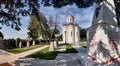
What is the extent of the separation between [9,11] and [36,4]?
1390mm

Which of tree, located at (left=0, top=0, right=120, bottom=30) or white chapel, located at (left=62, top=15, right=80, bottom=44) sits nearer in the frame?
tree, located at (left=0, top=0, right=120, bottom=30)

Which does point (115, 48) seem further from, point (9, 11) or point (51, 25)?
point (51, 25)

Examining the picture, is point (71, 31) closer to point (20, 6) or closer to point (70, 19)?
point (70, 19)

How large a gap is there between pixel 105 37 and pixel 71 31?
198 ft

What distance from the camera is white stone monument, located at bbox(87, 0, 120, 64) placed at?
1350 cm

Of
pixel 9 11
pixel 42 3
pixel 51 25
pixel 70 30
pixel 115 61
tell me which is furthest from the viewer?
pixel 70 30

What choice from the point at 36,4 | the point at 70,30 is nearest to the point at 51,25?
the point at 70,30

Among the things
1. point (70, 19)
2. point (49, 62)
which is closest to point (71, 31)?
point (70, 19)

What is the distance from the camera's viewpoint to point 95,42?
13.7 meters

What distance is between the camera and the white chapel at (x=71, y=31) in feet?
238

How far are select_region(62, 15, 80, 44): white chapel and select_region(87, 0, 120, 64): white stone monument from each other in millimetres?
57871

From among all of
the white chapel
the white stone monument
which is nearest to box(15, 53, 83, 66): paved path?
the white stone monument

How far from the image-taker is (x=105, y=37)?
1355 centimetres

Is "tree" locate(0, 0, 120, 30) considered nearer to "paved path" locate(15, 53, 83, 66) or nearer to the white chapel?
"paved path" locate(15, 53, 83, 66)
